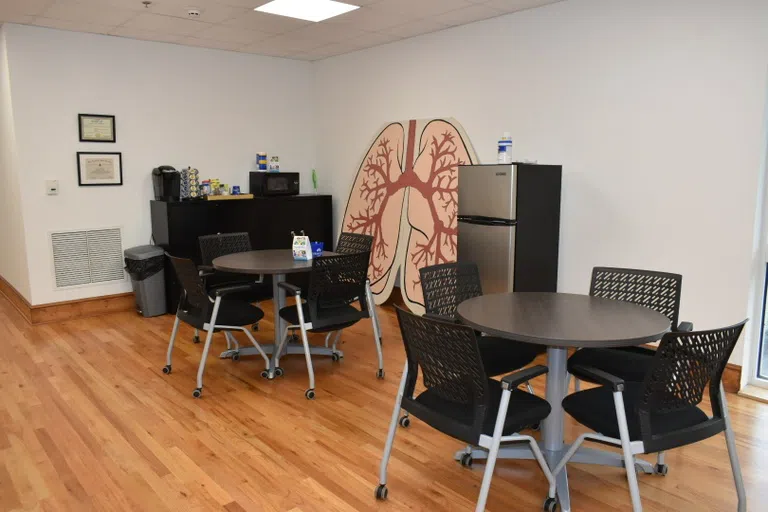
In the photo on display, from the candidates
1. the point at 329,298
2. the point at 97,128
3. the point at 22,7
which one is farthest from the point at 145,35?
the point at 329,298

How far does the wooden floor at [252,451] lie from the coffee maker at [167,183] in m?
2.00

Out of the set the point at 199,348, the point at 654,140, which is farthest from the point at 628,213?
the point at 199,348

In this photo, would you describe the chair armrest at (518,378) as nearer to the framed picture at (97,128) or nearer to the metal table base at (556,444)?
the metal table base at (556,444)

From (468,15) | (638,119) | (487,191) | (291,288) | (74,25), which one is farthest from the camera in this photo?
(74,25)

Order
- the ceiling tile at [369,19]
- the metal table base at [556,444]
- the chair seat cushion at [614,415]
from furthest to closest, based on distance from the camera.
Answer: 1. the ceiling tile at [369,19]
2. the metal table base at [556,444]
3. the chair seat cushion at [614,415]

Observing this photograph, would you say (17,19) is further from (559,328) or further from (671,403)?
(671,403)

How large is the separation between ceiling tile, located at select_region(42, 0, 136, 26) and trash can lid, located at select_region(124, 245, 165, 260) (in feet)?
6.77

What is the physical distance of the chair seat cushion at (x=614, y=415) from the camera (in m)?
2.31

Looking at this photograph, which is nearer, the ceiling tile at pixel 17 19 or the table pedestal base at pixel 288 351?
the table pedestal base at pixel 288 351

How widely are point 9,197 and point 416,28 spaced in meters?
4.32

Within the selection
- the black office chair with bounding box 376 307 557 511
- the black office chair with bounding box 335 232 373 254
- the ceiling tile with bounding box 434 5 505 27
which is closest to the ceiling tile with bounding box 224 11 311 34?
the ceiling tile with bounding box 434 5 505 27

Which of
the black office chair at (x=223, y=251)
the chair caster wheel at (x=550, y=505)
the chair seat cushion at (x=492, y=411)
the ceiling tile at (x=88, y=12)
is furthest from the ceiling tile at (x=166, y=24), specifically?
the chair caster wheel at (x=550, y=505)

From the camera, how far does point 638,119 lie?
167 inches

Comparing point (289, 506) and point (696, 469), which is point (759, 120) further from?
point (289, 506)
